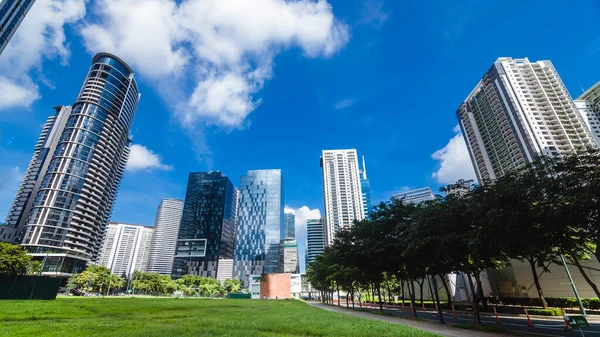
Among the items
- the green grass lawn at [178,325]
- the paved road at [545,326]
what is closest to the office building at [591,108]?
the paved road at [545,326]

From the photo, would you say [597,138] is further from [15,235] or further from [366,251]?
Answer: [15,235]

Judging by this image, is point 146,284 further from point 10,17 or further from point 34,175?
point 10,17

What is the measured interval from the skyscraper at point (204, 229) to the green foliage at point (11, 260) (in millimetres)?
113980

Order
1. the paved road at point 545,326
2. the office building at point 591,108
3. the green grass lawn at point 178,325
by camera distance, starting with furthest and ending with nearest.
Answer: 1. the office building at point 591,108
2. the paved road at point 545,326
3. the green grass lawn at point 178,325

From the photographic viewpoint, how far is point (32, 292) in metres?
39.7

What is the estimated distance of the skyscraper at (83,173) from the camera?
332 ft

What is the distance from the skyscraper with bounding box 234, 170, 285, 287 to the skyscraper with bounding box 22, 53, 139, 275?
77.5m

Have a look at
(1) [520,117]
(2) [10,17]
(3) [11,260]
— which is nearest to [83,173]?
(2) [10,17]

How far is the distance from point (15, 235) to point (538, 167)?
15694 cm

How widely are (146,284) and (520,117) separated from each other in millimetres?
160204

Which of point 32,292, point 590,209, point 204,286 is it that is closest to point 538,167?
point 590,209

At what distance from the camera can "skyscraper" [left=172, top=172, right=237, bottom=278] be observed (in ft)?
550

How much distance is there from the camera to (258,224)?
18000cm

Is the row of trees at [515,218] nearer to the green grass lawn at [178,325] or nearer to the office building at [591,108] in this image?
the green grass lawn at [178,325]
